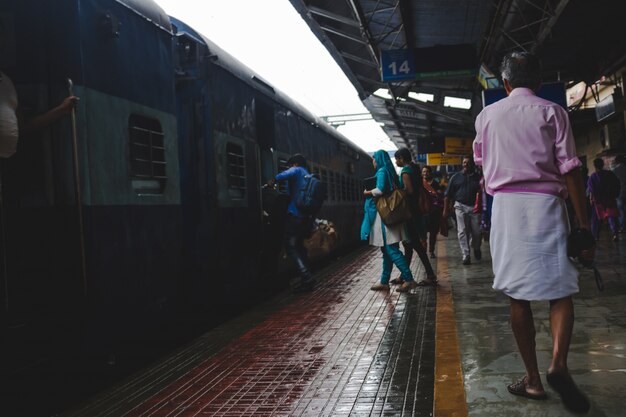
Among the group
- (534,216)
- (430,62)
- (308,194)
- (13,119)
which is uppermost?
(430,62)

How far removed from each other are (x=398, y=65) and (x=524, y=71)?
32.6ft

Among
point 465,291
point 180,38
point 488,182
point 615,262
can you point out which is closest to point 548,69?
point 615,262

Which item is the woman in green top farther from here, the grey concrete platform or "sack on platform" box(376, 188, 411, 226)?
the grey concrete platform

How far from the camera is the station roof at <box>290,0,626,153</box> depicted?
12.1 m

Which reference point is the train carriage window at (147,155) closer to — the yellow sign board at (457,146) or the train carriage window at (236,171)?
the train carriage window at (236,171)

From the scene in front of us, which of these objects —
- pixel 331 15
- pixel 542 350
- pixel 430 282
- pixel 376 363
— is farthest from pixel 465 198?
pixel 376 363

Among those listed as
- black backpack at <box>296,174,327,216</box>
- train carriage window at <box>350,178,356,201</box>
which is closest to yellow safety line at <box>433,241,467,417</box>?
black backpack at <box>296,174,327,216</box>

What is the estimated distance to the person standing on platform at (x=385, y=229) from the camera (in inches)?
311

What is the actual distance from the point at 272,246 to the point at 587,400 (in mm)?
5777

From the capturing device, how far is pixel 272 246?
857cm

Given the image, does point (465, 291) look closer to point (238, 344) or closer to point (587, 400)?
point (238, 344)

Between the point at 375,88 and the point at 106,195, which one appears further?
the point at 375,88

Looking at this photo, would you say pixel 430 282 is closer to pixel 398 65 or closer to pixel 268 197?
pixel 268 197

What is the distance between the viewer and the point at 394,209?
7840 mm
